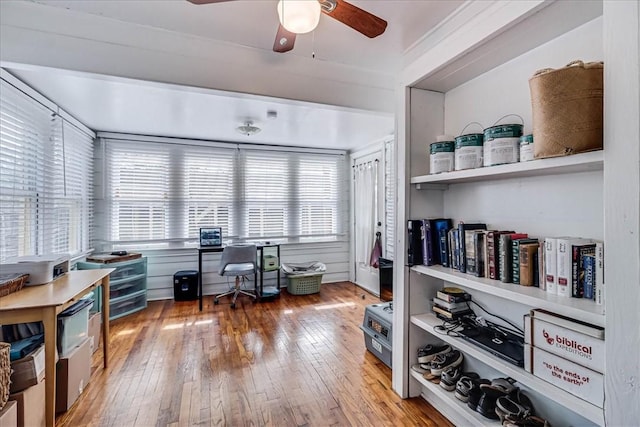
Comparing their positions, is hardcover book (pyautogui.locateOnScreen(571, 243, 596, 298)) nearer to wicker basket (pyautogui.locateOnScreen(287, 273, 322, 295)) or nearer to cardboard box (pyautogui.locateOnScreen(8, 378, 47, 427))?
cardboard box (pyautogui.locateOnScreen(8, 378, 47, 427))

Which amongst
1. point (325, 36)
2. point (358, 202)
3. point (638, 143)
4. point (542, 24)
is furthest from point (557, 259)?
point (358, 202)

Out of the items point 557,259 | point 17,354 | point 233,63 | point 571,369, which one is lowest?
point 17,354

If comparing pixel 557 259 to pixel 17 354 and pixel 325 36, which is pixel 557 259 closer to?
pixel 325 36

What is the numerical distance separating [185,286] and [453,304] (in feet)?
11.6

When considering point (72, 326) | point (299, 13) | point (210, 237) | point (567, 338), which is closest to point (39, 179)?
point (72, 326)

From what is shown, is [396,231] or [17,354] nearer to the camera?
[17,354]

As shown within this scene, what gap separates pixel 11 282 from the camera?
167 centimetres

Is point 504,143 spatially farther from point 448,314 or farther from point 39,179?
point 39,179

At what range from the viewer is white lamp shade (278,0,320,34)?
→ 1.04 metres

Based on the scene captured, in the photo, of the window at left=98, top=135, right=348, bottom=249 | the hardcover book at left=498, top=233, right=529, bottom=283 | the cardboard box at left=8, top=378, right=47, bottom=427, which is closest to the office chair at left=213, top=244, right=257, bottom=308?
the window at left=98, top=135, right=348, bottom=249

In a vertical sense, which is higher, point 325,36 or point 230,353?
point 325,36

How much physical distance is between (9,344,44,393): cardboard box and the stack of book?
2.25 metres

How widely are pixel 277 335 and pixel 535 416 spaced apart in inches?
83.0

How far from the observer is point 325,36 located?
1918 millimetres
